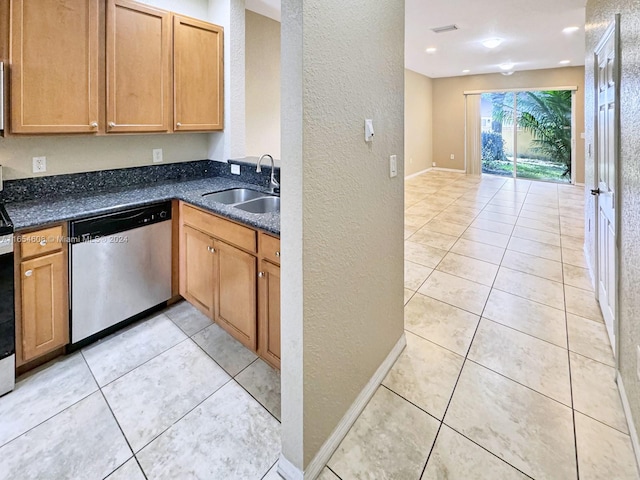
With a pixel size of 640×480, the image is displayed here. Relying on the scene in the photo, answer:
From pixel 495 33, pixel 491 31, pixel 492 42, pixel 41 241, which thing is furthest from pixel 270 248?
pixel 492 42

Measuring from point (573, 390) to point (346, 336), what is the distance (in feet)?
4.24

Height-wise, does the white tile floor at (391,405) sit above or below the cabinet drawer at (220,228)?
below

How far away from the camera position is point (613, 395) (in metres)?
1.76

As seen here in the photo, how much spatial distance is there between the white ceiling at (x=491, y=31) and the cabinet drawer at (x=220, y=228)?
2.42 m

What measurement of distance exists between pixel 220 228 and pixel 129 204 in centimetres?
65

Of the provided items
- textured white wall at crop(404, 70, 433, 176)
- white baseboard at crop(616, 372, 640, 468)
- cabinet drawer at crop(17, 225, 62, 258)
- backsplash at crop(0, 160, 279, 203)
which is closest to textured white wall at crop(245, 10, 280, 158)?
backsplash at crop(0, 160, 279, 203)

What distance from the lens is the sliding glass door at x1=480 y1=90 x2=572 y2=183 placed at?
307 inches

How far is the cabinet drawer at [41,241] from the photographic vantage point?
1.80m

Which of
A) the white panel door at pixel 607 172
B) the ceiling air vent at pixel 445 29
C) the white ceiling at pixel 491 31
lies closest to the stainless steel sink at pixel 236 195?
the white ceiling at pixel 491 31

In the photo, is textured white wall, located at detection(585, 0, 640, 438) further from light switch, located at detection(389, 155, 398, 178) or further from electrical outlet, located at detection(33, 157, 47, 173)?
electrical outlet, located at detection(33, 157, 47, 173)

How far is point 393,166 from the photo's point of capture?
5.99 feet

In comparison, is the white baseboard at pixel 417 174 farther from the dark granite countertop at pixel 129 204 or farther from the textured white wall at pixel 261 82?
the dark granite countertop at pixel 129 204

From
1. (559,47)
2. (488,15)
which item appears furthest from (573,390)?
(559,47)

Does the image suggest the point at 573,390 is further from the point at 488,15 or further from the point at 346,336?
the point at 488,15
